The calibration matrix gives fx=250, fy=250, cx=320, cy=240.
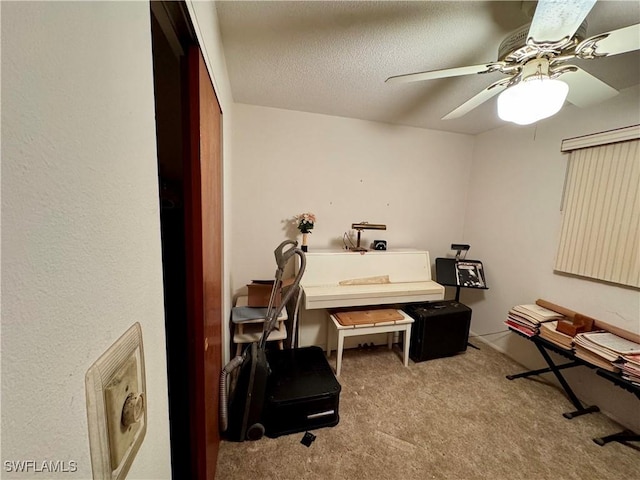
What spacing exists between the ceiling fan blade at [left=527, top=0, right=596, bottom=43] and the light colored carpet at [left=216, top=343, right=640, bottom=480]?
7.13 ft

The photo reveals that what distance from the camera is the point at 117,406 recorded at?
1.22ft

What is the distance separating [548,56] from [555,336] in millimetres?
1878

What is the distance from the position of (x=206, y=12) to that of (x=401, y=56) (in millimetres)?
1103

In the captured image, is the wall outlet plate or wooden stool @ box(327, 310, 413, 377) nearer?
the wall outlet plate

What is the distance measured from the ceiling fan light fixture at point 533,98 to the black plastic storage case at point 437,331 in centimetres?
180

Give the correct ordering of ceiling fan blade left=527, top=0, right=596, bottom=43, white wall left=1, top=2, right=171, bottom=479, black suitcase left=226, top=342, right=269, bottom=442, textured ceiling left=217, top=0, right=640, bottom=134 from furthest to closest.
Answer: black suitcase left=226, top=342, right=269, bottom=442 < textured ceiling left=217, top=0, right=640, bottom=134 < ceiling fan blade left=527, top=0, right=596, bottom=43 < white wall left=1, top=2, right=171, bottom=479

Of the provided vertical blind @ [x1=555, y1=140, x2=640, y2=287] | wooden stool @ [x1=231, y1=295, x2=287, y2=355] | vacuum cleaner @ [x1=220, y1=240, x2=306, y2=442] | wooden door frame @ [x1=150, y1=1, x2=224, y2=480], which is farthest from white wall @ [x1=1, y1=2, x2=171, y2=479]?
vertical blind @ [x1=555, y1=140, x2=640, y2=287]

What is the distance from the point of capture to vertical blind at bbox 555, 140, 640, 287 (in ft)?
5.70

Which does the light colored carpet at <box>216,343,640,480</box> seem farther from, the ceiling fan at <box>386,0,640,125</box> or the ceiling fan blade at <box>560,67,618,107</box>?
the ceiling fan blade at <box>560,67,618,107</box>

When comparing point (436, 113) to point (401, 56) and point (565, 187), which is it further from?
point (565, 187)

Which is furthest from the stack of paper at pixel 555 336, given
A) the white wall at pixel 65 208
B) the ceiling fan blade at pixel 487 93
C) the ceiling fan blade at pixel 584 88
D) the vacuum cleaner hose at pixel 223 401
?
the white wall at pixel 65 208

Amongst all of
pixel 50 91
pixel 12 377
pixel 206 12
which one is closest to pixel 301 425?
pixel 12 377

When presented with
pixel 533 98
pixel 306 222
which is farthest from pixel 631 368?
pixel 306 222

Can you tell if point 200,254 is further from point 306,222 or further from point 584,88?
point 584,88
